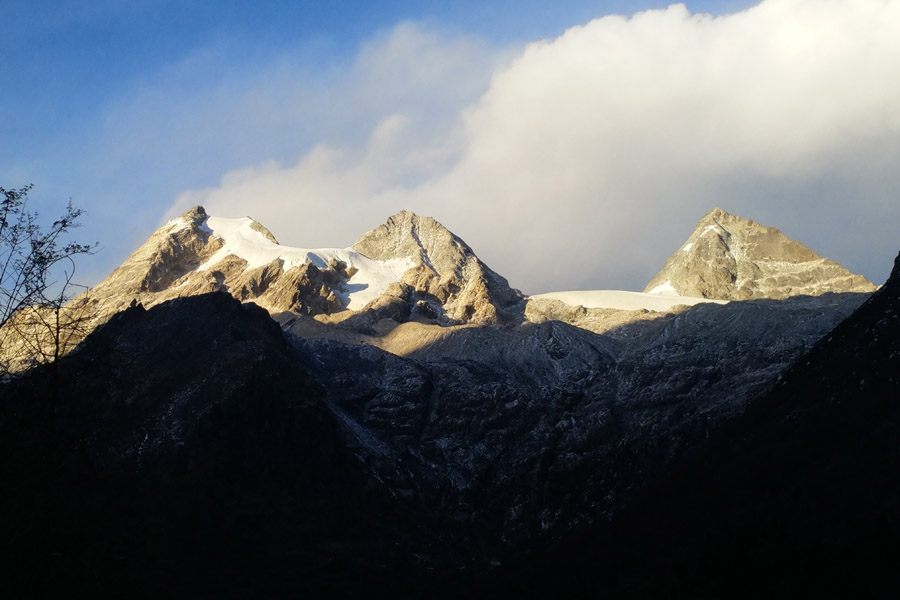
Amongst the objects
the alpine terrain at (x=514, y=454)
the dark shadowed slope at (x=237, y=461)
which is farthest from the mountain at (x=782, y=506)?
the dark shadowed slope at (x=237, y=461)

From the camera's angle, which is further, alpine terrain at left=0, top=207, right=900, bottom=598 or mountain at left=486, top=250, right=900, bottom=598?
alpine terrain at left=0, top=207, right=900, bottom=598

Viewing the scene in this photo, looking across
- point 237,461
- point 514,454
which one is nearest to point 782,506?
point 514,454

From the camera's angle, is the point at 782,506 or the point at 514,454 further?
the point at 514,454


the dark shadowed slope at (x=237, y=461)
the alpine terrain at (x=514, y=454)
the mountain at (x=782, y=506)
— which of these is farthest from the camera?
the dark shadowed slope at (x=237, y=461)

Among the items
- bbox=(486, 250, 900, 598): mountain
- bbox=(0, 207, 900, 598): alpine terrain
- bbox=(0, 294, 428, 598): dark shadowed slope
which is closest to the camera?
bbox=(486, 250, 900, 598): mountain

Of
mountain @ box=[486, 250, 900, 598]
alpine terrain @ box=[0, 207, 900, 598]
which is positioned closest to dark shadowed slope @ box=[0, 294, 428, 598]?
alpine terrain @ box=[0, 207, 900, 598]

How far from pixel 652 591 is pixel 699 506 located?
839 inches

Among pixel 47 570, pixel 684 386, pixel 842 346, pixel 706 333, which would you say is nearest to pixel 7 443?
pixel 47 570

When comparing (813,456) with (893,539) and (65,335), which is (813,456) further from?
(65,335)

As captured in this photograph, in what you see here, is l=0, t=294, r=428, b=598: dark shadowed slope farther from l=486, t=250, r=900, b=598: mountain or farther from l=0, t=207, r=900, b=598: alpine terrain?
l=486, t=250, r=900, b=598: mountain

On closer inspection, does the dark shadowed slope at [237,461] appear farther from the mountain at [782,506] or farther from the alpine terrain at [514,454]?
the mountain at [782,506]

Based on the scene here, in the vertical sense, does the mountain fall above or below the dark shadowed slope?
below

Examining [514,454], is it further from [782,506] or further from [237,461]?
[782,506]

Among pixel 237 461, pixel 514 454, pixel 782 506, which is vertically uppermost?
pixel 237 461
